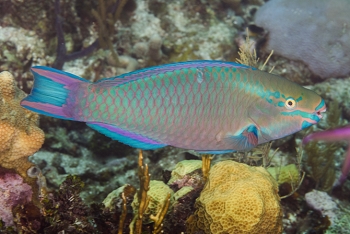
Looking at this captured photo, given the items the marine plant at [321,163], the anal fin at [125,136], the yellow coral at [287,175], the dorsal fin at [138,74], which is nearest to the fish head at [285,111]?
the dorsal fin at [138,74]

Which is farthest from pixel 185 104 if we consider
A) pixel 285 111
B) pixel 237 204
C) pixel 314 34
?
pixel 314 34

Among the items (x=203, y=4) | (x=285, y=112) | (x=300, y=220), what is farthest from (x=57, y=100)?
(x=203, y=4)

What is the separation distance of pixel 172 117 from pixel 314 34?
5834mm

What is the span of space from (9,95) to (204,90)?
1.98m

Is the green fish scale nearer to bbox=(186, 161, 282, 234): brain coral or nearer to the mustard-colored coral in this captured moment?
bbox=(186, 161, 282, 234): brain coral

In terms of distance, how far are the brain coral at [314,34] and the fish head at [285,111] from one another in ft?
15.5

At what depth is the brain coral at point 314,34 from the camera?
6715mm

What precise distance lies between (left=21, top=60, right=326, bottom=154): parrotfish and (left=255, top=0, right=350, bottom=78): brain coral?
4.78 meters

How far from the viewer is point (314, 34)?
22.5 feet

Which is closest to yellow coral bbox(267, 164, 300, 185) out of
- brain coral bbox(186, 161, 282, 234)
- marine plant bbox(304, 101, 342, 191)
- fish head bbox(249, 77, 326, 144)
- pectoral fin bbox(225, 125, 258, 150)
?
marine plant bbox(304, 101, 342, 191)

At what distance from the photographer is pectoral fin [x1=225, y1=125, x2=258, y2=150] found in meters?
2.20

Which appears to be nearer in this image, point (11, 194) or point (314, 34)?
point (11, 194)

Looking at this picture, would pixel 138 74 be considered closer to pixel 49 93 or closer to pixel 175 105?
pixel 175 105

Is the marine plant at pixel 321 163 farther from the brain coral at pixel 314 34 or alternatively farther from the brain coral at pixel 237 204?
the brain coral at pixel 314 34
